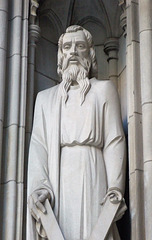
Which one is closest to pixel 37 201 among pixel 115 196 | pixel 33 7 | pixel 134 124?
pixel 115 196

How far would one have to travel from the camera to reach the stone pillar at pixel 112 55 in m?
11.6

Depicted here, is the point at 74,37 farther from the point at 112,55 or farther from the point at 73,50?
the point at 112,55

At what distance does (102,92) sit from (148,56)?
62 centimetres

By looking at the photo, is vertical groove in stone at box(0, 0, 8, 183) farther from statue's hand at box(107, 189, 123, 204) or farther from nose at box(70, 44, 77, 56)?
statue's hand at box(107, 189, 123, 204)

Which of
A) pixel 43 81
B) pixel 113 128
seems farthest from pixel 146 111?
pixel 43 81

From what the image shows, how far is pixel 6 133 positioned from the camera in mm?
10523

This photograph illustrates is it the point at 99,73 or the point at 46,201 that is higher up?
the point at 99,73

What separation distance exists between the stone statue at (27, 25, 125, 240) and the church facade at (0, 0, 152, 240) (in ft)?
0.55

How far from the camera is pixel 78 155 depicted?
10156 mm

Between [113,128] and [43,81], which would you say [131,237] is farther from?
[43,81]

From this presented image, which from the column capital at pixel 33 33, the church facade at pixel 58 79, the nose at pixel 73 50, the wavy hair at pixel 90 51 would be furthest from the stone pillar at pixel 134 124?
the column capital at pixel 33 33

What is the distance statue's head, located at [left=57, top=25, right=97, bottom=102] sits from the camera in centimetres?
1059

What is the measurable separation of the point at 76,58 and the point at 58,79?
3.25 ft

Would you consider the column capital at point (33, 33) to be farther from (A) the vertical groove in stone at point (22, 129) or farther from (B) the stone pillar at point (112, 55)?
(B) the stone pillar at point (112, 55)
